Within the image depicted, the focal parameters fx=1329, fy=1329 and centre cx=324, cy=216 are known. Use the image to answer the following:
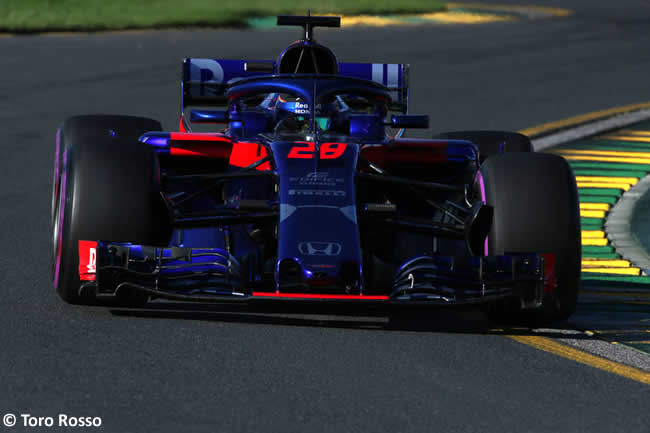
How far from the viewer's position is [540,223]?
679 cm

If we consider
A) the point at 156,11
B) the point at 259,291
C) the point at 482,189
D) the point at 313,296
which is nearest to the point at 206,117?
the point at 259,291

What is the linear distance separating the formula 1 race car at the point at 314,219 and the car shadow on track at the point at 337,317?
126mm

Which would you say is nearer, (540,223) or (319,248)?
(319,248)

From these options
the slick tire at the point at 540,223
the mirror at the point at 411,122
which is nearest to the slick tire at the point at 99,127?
the mirror at the point at 411,122

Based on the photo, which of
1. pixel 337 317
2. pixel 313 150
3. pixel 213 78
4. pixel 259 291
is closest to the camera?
pixel 259 291

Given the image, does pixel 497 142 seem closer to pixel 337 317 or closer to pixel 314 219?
pixel 337 317

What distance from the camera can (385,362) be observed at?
19.9ft

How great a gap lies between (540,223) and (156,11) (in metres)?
20.0

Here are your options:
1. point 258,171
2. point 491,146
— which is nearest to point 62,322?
point 258,171

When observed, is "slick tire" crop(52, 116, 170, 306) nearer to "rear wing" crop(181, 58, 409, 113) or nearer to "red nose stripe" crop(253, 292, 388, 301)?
"red nose stripe" crop(253, 292, 388, 301)

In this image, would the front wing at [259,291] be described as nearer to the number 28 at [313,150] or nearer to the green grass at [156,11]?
the number 28 at [313,150]

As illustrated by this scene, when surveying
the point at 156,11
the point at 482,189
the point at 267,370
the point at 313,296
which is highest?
the point at 156,11

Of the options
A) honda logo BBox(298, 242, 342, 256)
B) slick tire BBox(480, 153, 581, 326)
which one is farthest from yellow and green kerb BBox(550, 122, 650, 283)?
honda logo BBox(298, 242, 342, 256)

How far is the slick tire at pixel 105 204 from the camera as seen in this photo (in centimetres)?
663
